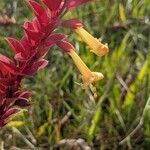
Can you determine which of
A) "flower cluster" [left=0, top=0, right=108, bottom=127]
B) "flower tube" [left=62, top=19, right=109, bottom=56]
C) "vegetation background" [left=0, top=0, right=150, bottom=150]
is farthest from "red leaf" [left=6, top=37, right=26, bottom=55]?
"vegetation background" [left=0, top=0, right=150, bottom=150]

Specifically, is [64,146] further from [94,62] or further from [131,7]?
[131,7]

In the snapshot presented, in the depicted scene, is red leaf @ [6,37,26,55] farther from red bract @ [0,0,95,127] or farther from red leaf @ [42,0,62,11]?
red leaf @ [42,0,62,11]

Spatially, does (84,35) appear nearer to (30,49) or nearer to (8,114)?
(30,49)

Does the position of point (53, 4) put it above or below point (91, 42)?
above

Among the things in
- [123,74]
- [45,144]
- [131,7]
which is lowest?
[45,144]

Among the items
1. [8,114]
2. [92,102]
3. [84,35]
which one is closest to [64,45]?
[84,35]

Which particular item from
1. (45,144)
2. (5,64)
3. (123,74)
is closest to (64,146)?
(45,144)
